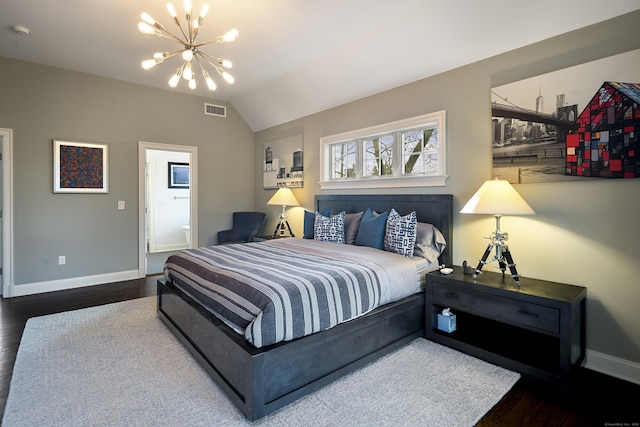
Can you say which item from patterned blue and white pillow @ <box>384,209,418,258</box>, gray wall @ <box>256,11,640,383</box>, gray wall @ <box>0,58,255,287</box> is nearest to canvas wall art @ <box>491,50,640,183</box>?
gray wall @ <box>256,11,640,383</box>

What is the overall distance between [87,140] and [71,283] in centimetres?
196

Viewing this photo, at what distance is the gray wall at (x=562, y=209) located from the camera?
224 centimetres

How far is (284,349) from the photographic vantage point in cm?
187

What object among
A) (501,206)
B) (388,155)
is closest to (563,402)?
(501,206)

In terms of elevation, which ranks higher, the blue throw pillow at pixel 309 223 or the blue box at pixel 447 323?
the blue throw pillow at pixel 309 223

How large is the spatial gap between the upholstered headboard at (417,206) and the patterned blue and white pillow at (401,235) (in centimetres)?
31

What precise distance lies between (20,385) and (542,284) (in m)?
3.67

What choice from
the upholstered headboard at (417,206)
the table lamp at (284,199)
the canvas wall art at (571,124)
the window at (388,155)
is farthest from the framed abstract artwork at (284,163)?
the canvas wall art at (571,124)

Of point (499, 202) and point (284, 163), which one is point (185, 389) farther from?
point (284, 163)

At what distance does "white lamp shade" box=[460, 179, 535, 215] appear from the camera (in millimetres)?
2407

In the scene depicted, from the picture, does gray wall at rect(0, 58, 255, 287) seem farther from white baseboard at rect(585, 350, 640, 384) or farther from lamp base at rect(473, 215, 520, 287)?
white baseboard at rect(585, 350, 640, 384)

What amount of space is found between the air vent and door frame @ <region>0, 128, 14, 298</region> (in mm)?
2542

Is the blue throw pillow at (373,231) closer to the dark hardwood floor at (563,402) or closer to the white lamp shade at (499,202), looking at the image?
the white lamp shade at (499,202)

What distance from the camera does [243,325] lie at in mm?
1959
